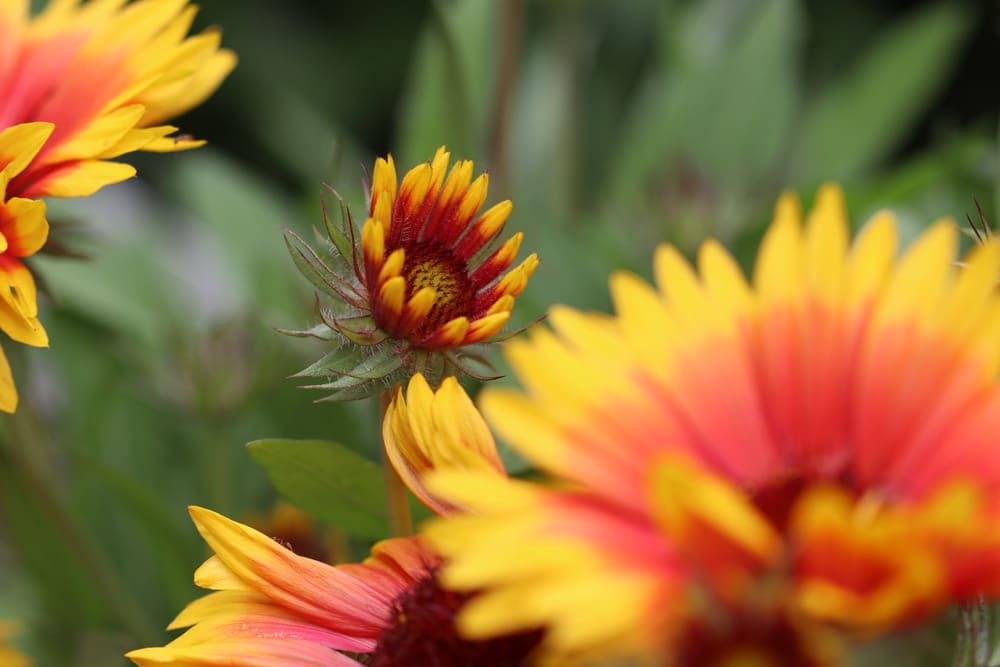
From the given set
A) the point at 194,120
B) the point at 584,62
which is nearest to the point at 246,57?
the point at 194,120

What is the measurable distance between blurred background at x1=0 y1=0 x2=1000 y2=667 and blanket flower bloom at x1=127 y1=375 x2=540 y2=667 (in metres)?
0.09

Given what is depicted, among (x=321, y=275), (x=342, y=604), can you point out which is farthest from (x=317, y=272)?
(x=342, y=604)

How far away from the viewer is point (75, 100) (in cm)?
52

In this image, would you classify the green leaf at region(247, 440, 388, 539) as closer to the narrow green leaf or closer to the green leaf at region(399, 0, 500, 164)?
the narrow green leaf

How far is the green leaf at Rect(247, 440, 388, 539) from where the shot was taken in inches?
18.1

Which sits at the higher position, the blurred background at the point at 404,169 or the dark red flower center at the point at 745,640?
the blurred background at the point at 404,169

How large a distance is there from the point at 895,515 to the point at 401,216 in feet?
0.73

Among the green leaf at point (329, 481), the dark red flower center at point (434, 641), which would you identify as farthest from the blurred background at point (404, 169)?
the dark red flower center at point (434, 641)

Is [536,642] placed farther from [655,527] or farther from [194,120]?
[194,120]

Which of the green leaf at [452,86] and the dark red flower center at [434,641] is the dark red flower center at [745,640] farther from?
the green leaf at [452,86]

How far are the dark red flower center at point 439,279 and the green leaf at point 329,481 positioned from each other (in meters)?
0.07

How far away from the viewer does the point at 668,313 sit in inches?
12.1

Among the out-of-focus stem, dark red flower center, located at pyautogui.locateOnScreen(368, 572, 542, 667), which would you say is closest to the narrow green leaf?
dark red flower center, located at pyautogui.locateOnScreen(368, 572, 542, 667)

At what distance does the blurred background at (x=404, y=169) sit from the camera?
2.31 feet
